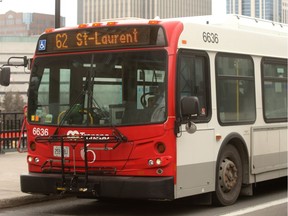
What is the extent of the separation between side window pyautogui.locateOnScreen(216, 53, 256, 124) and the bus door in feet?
1.20

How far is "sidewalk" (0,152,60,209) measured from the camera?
988 cm

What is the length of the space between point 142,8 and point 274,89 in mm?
20869

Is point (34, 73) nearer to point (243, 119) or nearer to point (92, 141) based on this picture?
point (92, 141)

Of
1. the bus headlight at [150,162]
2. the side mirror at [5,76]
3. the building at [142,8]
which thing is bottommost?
the bus headlight at [150,162]

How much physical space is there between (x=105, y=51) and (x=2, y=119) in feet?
29.0

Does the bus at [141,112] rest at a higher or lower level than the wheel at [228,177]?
higher

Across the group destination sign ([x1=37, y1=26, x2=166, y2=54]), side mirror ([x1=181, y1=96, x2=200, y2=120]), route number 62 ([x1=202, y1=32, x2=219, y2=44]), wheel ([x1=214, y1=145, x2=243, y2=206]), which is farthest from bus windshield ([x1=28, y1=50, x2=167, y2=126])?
wheel ([x1=214, y1=145, x2=243, y2=206])

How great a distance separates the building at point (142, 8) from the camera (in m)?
24.7

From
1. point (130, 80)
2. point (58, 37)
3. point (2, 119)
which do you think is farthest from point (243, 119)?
point (2, 119)

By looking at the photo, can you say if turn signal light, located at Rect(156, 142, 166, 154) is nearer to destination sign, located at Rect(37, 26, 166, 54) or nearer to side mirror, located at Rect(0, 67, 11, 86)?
destination sign, located at Rect(37, 26, 166, 54)

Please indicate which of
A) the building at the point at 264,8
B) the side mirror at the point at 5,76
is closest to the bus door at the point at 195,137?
the side mirror at the point at 5,76

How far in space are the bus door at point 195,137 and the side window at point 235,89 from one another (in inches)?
14.5

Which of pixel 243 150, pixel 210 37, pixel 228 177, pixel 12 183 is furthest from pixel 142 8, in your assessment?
pixel 228 177

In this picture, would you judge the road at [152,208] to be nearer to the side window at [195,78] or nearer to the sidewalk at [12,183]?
the sidewalk at [12,183]
